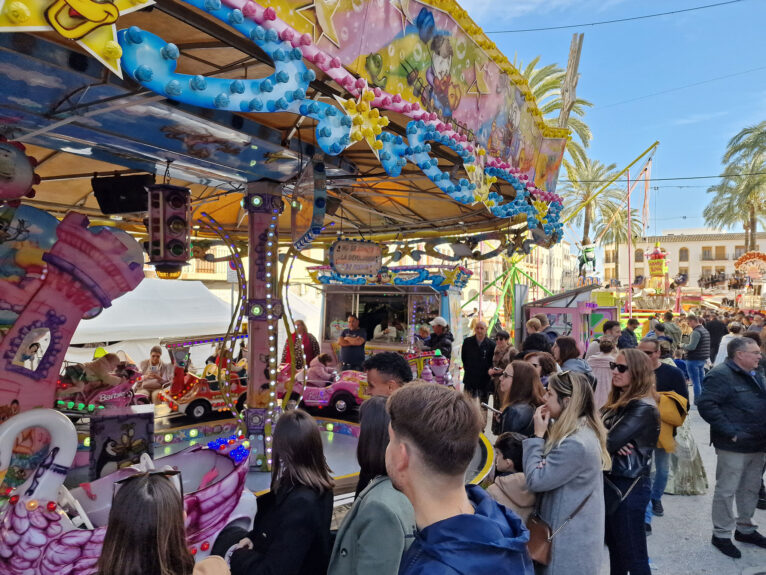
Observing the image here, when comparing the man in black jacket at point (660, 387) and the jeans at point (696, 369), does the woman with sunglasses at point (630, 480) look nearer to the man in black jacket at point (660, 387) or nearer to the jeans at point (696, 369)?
the man in black jacket at point (660, 387)

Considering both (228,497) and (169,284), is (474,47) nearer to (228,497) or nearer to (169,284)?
(228,497)

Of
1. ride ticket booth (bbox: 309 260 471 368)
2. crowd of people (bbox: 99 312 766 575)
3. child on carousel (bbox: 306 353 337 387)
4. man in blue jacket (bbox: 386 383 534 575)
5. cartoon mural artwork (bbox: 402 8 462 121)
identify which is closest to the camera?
man in blue jacket (bbox: 386 383 534 575)

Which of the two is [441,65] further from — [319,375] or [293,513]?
[319,375]

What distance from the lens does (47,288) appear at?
3916 mm

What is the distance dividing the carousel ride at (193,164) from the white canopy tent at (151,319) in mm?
3840

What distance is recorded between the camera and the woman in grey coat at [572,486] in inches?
110

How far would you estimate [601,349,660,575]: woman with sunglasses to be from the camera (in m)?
3.56

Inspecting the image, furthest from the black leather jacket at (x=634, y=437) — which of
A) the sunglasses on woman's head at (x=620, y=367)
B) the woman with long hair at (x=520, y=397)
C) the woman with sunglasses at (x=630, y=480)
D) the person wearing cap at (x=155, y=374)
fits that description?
the person wearing cap at (x=155, y=374)

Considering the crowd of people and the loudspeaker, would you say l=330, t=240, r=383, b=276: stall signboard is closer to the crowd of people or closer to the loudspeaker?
the loudspeaker

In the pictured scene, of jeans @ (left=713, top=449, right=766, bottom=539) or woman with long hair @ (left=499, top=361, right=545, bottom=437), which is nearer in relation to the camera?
woman with long hair @ (left=499, top=361, right=545, bottom=437)

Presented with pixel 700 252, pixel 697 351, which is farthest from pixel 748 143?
pixel 700 252

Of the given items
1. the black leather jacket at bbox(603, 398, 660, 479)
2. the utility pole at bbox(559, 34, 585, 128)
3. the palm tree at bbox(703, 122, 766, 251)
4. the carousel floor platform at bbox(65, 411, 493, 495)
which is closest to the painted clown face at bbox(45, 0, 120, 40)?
the black leather jacket at bbox(603, 398, 660, 479)

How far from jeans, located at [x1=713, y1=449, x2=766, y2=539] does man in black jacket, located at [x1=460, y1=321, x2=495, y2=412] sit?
4.01 metres

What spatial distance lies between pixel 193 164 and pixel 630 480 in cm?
458
